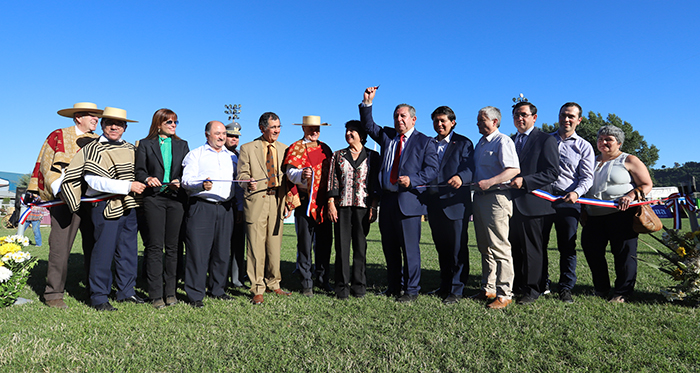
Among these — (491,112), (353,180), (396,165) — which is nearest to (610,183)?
(491,112)

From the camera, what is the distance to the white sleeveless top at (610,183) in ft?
15.0

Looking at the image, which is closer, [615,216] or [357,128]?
[615,216]

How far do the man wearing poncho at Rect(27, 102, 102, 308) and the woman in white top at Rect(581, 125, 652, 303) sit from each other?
5751mm

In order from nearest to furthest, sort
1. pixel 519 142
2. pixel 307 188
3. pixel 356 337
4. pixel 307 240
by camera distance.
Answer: pixel 356 337
pixel 519 142
pixel 307 188
pixel 307 240

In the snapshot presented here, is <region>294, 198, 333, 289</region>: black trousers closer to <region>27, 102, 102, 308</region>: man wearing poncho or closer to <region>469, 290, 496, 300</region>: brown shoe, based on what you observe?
<region>469, 290, 496, 300</region>: brown shoe

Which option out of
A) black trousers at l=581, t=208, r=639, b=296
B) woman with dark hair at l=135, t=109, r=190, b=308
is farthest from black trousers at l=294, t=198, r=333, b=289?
black trousers at l=581, t=208, r=639, b=296

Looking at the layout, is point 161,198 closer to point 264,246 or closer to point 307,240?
point 264,246

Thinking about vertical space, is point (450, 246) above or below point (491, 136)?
below

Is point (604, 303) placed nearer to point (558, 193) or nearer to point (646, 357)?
point (558, 193)

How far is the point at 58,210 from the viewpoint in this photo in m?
4.64

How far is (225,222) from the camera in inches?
189

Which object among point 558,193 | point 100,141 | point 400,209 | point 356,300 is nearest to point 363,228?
point 400,209

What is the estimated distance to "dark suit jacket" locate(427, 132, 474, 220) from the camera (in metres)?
4.82

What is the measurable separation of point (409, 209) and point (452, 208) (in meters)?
0.53
